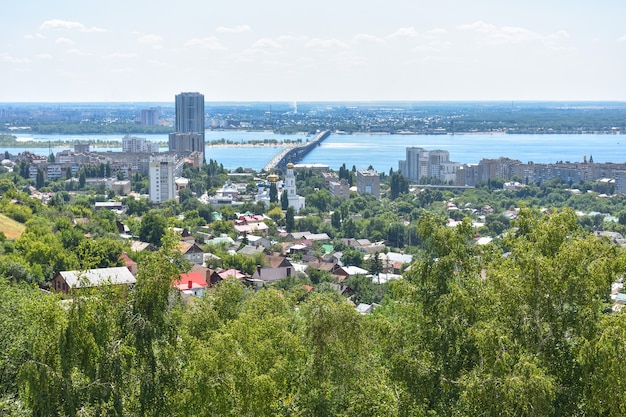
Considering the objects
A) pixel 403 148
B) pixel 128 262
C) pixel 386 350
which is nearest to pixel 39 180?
pixel 128 262

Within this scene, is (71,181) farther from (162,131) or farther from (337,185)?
(162,131)

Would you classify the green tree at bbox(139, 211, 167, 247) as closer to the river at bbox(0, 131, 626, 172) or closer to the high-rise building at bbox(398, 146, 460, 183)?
the high-rise building at bbox(398, 146, 460, 183)

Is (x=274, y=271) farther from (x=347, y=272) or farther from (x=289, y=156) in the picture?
(x=289, y=156)

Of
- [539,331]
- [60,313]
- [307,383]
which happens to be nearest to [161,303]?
[60,313]

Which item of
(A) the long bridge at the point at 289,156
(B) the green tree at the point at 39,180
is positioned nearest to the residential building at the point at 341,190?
(A) the long bridge at the point at 289,156

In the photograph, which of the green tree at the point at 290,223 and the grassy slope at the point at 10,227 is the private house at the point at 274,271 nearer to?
the grassy slope at the point at 10,227

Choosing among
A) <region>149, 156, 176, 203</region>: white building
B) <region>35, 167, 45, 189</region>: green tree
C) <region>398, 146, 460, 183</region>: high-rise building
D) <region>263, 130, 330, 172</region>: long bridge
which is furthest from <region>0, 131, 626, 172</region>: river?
<region>149, 156, 176, 203</region>: white building
